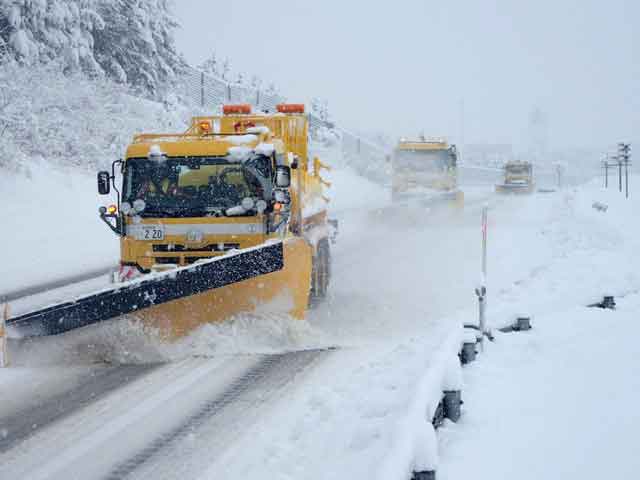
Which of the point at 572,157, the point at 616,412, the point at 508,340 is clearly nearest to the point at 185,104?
the point at 508,340

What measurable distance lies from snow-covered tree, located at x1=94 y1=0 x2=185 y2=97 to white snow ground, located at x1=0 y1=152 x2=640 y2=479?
1436 cm

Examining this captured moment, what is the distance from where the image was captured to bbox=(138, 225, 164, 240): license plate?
8.76 m

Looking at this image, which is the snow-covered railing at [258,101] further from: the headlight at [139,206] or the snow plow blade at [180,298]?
the snow plow blade at [180,298]

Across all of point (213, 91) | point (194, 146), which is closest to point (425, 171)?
point (213, 91)

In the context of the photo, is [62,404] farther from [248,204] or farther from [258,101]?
[258,101]

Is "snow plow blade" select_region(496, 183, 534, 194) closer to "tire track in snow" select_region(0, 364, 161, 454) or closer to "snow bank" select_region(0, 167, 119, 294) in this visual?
"snow bank" select_region(0, 167, 119, 294)

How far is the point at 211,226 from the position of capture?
872 cm

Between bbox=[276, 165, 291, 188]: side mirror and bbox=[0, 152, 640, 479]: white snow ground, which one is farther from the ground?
bbox=[276, 165, 291, 188]: side mirror

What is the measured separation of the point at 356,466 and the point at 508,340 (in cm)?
358

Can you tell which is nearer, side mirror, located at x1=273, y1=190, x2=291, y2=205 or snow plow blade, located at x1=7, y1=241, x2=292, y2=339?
snow plow blade, located at x1=7, y1=241, x2=292, y2=339

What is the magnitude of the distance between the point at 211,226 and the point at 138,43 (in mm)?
20886

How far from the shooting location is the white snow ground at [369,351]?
15.4 feet

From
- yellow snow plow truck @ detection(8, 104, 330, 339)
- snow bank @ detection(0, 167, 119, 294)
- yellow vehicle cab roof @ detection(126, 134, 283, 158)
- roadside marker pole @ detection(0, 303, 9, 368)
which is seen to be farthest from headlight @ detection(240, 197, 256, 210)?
snow bank @ detection(0, 167, 119, 294)

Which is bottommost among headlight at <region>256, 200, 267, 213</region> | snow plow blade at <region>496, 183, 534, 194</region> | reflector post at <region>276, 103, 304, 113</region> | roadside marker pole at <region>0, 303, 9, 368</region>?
roadside marker pole at <region>0, 303, 9, 368</region>
